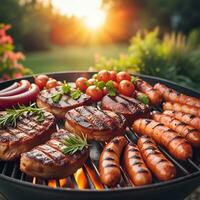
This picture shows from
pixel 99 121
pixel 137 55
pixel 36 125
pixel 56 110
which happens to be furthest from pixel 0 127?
pixel 137 55

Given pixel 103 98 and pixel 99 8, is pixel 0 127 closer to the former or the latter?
pixel 103 98

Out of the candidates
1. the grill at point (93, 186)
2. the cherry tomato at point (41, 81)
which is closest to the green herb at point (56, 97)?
the grill at point (93, 186)

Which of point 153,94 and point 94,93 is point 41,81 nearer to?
Answer: point 94,93

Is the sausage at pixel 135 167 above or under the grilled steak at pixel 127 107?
under

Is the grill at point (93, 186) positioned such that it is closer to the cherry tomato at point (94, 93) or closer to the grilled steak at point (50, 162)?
the grilled steak at point (50, 162)

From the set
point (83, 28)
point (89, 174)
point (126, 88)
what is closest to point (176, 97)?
point (126, 88)
